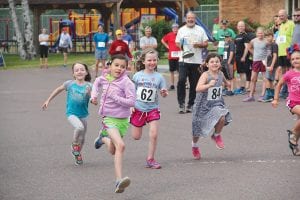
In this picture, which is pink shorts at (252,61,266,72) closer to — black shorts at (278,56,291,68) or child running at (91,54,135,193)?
black shorts at (278,56,291,68)

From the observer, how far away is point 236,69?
20.7m

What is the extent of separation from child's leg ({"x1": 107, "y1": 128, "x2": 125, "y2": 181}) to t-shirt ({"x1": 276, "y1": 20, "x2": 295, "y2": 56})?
10.2m

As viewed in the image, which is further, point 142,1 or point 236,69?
point 142,1

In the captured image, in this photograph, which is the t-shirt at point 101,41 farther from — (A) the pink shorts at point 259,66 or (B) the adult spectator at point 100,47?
(A) the pink shorts at point 259,66

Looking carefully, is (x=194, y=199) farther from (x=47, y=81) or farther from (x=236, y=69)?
(x=47, y=81)

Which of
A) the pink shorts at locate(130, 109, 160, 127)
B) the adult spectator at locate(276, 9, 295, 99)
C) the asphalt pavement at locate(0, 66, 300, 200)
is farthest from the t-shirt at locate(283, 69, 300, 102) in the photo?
the adult spectator at locate(276, 9, 295, 99)

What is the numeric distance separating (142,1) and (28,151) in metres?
35.2

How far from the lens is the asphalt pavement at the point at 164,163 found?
27.9ft

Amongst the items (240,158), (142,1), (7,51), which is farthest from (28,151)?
(7,51)

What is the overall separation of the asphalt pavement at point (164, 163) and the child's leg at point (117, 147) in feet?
0.81

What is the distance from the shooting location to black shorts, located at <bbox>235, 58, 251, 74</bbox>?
20125mm

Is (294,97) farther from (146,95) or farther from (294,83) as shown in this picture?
(146,95)

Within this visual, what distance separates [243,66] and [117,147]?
11.8 metres

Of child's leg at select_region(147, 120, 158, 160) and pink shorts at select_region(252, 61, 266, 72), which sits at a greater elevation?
pink shorts at select_region(252, 61, 266, 72)
